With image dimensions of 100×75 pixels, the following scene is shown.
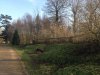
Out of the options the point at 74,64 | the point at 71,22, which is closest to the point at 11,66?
the point at 74,64

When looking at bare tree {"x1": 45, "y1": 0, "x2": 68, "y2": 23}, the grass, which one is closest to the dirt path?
the grass

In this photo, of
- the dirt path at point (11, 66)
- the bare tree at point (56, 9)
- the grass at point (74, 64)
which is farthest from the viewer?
the bare tree at point (56, 9)

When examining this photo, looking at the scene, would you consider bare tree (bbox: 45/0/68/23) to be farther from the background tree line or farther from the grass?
the grass

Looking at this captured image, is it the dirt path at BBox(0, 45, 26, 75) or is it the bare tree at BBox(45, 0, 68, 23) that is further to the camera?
the bare tree at BBox(45, 0, 68, 23)

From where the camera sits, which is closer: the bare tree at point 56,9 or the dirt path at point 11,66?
the dirt path at point 11,66

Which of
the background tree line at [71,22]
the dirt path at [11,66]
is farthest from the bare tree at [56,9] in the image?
the dirt path at [11,66]

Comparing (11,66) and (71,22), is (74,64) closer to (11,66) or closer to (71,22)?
(11,66)

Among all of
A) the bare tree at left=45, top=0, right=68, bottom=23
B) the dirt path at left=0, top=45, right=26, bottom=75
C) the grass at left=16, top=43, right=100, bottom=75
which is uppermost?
the bare tree at left=45, top=0, right=68, bottom=23

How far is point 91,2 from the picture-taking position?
19266 mm

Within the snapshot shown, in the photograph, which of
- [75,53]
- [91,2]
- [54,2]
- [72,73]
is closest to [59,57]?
[75,53]

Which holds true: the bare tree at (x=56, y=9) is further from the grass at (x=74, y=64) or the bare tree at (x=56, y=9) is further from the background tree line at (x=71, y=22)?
the grass at (x=74, y=64)

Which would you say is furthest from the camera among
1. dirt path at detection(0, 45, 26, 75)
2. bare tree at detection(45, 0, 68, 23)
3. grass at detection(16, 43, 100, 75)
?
bare tree at detection(45, 0, 68, 23)

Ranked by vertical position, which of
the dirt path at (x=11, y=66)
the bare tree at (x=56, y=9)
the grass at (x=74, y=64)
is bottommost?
the dirt path at (x=11, y=66)

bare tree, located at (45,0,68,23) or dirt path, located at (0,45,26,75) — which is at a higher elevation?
bare tree, located at (45,0,68,23)
